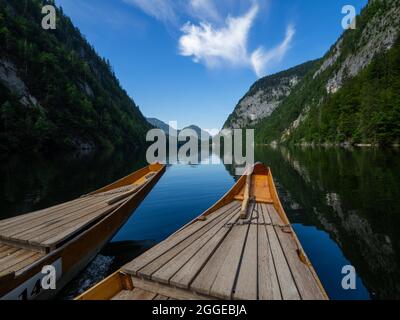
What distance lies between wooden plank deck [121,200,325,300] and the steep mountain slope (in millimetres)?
59904

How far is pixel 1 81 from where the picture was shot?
5375 cm

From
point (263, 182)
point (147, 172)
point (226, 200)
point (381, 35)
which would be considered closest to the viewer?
point (226, 200)

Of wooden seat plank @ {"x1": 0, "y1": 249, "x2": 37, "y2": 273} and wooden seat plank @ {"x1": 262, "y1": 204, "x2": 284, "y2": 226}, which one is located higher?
wooden seat plank @ {"x1": 262, "y1": 204, "x2": 284, "y2": 226}

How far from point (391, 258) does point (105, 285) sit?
8.09 m

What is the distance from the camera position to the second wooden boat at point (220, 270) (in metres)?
3.67

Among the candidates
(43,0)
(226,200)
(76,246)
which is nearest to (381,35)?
(226,200)

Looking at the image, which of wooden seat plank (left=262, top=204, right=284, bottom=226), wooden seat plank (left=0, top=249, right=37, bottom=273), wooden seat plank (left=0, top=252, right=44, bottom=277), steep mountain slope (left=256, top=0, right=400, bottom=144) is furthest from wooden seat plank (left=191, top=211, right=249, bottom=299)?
steep mountain slope (left=256, top=0, right=400, bottom=144)

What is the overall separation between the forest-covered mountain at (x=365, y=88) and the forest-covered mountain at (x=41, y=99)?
76.6 metres

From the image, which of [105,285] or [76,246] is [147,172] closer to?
[76,246]

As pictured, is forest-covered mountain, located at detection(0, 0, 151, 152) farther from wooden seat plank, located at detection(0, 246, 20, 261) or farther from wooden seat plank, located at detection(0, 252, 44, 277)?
wooden seat plank, located at detection(0, 252, 44, 277)

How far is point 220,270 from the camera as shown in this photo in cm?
424

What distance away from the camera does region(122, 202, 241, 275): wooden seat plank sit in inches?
167

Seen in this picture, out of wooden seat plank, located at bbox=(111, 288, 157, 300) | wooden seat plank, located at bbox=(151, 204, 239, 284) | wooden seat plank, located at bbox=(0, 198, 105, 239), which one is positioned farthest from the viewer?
wooden seat plank, located at bbox=(0, 198, 105, 239)

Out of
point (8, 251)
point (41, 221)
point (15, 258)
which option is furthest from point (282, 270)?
point (41, 221)
